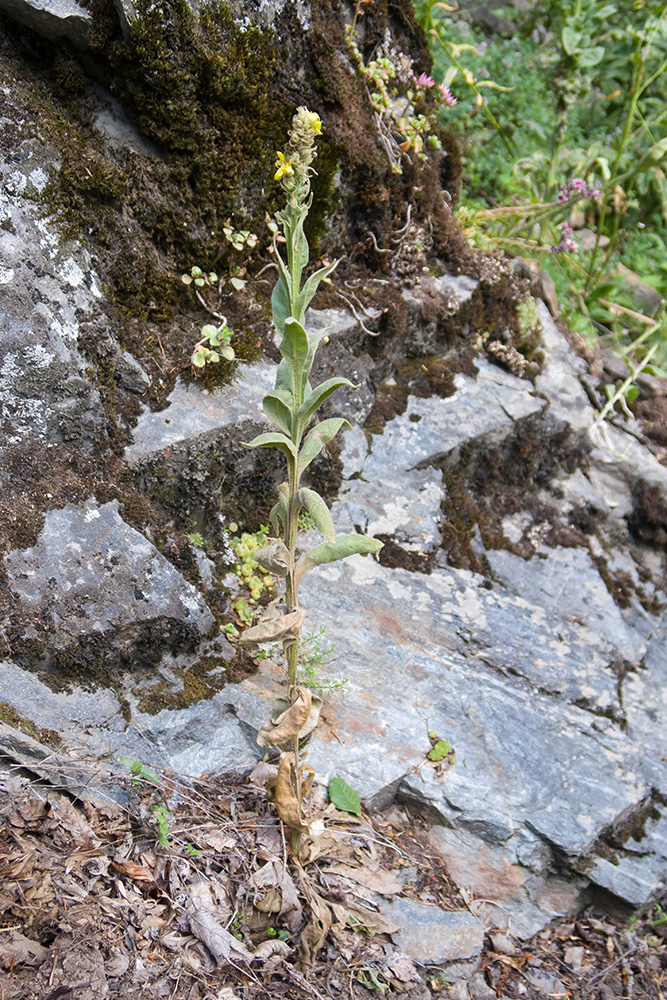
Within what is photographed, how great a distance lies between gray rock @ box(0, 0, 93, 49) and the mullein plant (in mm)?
1544

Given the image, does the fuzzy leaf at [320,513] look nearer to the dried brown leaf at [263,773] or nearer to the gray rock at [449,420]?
the dried brown leaf at [263,773]

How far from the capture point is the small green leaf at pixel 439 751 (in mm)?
2867

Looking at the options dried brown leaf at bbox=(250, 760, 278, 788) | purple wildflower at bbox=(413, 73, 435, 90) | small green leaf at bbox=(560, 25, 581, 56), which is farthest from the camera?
small green leaf at bbox=(560, 25, 581, 56)

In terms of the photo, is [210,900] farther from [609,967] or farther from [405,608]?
[609,967]

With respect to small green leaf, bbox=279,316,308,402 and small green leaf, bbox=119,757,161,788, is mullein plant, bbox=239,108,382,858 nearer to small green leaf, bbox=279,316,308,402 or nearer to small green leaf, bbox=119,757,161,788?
small green leaf, bbox=279,316,308,402

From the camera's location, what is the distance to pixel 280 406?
1.95 meters

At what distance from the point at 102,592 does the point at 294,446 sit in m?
1.11

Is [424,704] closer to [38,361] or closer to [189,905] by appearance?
[189,905]

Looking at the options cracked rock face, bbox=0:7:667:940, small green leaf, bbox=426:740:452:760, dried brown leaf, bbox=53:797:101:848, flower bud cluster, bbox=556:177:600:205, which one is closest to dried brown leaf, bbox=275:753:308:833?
cracked rock face, bbox=0:7:667:940

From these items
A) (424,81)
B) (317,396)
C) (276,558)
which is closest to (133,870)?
(276,558)

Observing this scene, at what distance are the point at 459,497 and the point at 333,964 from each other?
2.41 metres

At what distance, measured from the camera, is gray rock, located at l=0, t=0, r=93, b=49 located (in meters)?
2.71

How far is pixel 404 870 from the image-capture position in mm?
2625

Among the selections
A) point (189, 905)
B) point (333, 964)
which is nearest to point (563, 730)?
point (333, 964)
